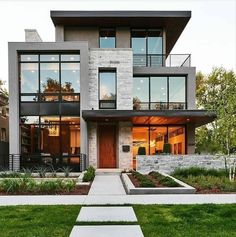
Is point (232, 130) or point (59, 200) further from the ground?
point (232, 130)

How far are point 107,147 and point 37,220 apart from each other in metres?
14.2

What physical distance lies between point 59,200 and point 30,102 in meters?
11.4

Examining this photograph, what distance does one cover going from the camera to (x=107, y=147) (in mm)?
20750

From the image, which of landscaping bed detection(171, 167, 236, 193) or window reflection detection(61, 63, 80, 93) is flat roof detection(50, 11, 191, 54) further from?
landscaping bed detection(171, 167, 236, 193)

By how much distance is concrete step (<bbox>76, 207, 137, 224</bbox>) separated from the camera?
6.67m

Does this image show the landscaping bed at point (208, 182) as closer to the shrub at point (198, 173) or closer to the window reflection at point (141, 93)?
the shrub at point (198, 173)

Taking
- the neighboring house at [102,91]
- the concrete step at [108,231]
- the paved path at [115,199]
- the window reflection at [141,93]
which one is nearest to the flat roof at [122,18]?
the neighboring house at [102,91]

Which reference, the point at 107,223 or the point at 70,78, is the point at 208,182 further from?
the point at 70,78

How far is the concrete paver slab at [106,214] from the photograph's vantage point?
6.68m

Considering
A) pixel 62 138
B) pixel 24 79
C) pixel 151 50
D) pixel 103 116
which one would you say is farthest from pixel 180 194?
pixel 151 50

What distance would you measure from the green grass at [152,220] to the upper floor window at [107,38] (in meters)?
16.8

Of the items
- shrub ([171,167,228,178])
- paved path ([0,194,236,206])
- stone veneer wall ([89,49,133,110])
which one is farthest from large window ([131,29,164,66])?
paved path ([0,194,236,206])

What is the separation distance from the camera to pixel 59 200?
30.1ft

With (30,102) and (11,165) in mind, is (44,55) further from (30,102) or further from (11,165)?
(11,165)
